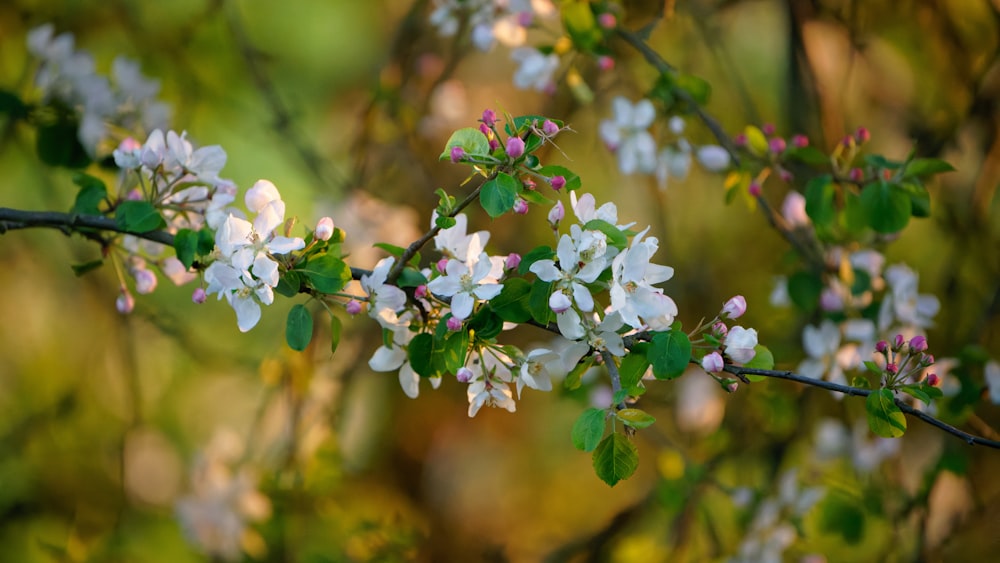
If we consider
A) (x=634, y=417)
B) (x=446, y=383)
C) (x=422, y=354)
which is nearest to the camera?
(x=634, y=417)

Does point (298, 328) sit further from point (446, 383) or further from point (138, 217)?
point (446, 383)

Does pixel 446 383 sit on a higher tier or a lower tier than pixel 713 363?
lower

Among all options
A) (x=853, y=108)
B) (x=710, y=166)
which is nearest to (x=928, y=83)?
(x=853, y=108)

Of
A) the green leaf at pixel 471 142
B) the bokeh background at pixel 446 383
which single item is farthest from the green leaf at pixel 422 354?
the bokeh background at pixel 446 383

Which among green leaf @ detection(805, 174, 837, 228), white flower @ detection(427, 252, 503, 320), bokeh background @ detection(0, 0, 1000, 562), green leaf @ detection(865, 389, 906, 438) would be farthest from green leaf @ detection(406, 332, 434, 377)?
bokeh background @ detection(0, 0, 1000, 562)

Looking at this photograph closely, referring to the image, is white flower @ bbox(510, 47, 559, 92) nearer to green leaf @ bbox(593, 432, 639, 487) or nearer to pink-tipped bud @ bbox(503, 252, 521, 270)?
pink-tipped bud @ bbox(503, 252, 521, 270)

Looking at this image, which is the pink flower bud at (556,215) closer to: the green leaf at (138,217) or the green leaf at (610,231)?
the green leaf at (610,231)

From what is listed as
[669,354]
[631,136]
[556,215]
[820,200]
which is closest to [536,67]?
[631,136]
